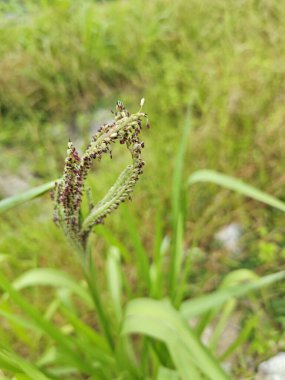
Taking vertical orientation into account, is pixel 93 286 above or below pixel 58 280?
below

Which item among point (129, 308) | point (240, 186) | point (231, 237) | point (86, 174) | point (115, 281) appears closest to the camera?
point (86, 174)

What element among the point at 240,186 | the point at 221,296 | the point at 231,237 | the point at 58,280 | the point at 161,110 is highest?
the point at 161,110

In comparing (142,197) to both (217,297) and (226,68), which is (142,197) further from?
(217,297)

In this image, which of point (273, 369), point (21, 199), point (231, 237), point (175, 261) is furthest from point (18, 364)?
point (231, 237)

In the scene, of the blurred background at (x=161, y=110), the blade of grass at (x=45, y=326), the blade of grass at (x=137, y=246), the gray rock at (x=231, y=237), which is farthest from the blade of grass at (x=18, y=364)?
the gray rock at (x=231, y=237)

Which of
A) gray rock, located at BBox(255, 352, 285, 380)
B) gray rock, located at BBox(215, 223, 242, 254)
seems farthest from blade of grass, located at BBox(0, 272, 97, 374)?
gray rock, located at BBox(215, 223, 242, 254)

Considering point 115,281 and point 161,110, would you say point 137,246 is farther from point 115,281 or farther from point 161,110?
point 161,110

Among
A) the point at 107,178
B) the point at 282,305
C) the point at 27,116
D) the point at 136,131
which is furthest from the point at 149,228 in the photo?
the point at 27,116
